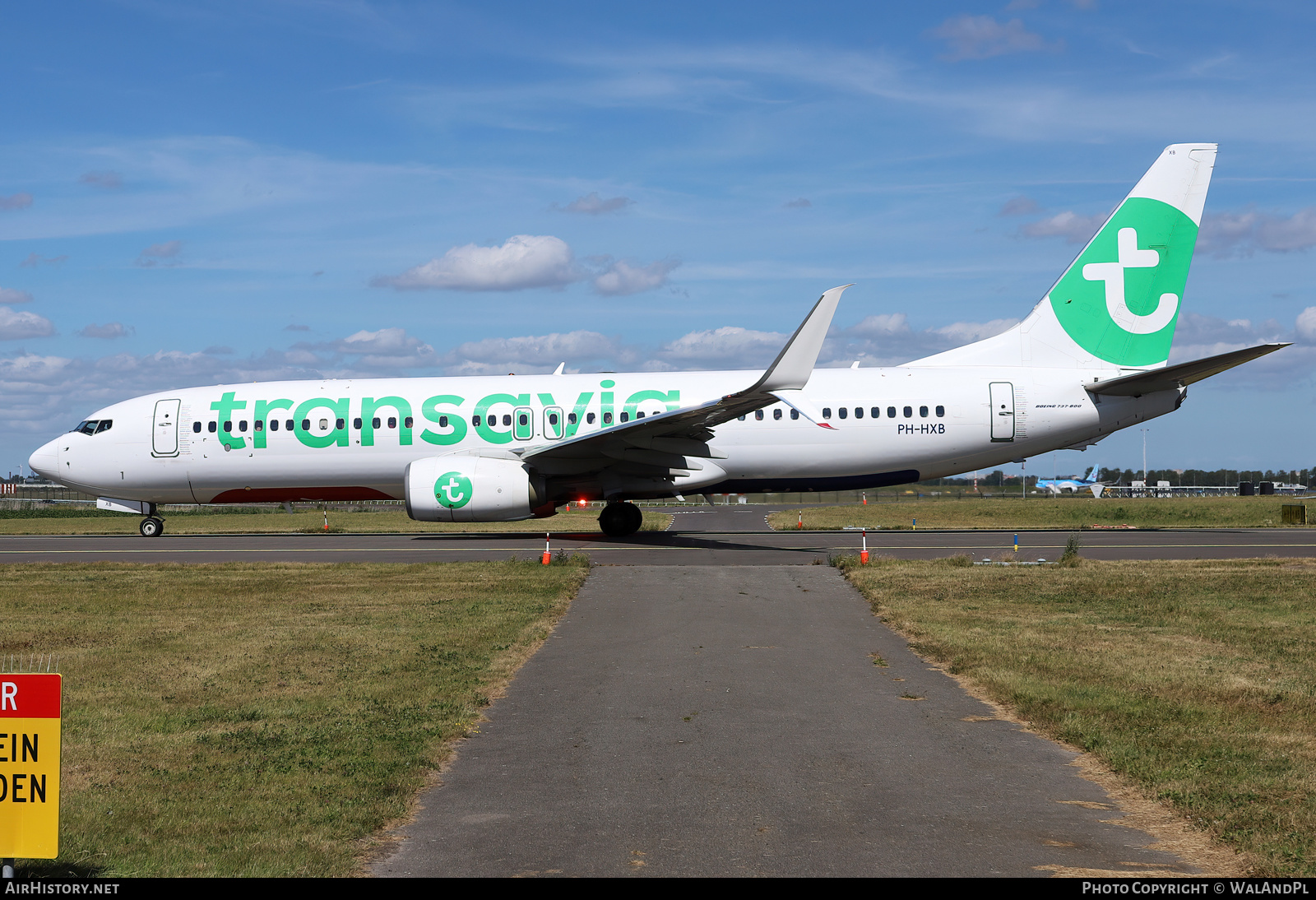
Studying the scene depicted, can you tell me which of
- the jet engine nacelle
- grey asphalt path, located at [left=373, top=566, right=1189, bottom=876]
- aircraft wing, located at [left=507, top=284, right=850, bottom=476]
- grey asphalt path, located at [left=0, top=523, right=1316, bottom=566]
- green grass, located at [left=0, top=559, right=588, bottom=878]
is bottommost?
grey asphalt path, located at [left=373, top=566, right=1189, bottom=876]

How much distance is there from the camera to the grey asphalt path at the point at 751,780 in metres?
5.11

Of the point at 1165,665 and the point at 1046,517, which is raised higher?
the point at 1046,517

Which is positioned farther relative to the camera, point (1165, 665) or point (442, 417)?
point (442, 417)

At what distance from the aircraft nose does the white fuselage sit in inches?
58.6

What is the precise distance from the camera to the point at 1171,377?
24.9 meters

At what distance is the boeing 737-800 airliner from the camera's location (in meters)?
26.3

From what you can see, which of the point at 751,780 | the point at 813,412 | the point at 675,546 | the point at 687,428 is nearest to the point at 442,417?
the point at 687,428

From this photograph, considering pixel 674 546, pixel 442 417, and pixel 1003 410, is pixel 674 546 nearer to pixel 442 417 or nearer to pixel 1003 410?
pixel 442 417

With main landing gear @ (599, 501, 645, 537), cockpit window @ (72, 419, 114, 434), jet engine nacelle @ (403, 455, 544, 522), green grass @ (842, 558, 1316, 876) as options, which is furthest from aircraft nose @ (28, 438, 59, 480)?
green grass @ (842, 558, 1316, 876)

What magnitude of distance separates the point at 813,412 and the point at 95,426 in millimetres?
19359

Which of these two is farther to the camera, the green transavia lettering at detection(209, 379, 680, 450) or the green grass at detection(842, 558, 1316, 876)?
the green transavia lettering at detection(209, 379, 680, 450)

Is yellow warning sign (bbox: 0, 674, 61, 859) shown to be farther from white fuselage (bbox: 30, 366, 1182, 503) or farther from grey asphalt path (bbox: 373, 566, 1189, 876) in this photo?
white fuselage (bbox: 30, 366, 1182, 503)

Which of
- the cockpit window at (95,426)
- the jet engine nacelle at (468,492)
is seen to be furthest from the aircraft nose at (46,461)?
the jet engine nacelle at (468,492)
